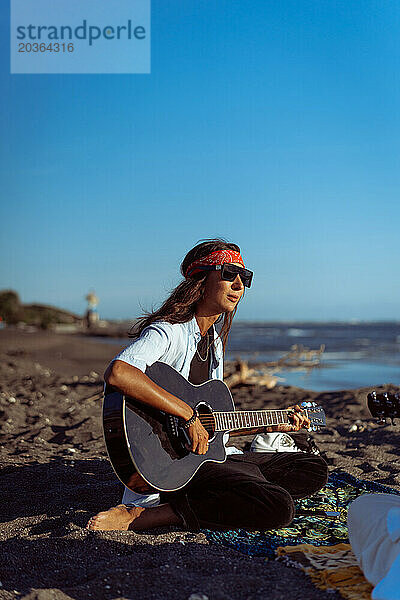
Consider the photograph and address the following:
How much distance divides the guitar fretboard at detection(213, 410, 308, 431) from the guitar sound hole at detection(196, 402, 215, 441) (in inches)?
1.1

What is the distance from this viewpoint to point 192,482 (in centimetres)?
326

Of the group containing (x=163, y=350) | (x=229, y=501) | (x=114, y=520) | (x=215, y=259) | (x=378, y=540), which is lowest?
(x=114, y=520)

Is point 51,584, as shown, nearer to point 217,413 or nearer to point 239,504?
point 239,504

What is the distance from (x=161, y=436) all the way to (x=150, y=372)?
0.36 m

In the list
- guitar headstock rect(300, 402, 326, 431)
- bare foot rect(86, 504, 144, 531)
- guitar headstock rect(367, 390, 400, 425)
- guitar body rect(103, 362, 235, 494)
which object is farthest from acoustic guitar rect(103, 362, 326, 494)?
guitar headstock rect(367, 390, 400, 425)

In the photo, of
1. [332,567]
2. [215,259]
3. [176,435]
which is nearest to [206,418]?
[176,435]

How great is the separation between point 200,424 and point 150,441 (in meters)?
0.31

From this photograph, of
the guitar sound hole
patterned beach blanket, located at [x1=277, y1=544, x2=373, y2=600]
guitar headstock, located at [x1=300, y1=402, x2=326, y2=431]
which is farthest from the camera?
guitar headstock, located at [x1=300, y1=402, x2=326, y2=431]

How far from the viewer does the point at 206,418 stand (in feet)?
11.2

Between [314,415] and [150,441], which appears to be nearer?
[150,441]

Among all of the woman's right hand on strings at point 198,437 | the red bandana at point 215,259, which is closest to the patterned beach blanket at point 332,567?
the woman's right hand on strings at point 198,437

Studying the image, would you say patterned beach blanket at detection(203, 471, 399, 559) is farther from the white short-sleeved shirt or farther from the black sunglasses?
the black sunglasses

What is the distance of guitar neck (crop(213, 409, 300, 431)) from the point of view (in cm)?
348

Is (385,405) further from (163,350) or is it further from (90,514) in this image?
(90,514)
